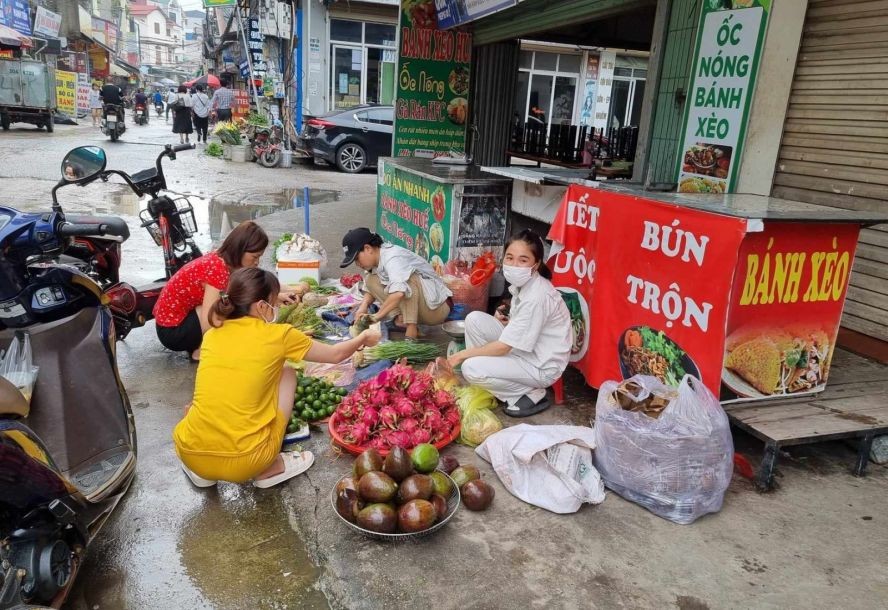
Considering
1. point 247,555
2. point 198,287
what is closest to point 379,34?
point 198,287

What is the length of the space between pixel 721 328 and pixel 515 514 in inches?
56.9

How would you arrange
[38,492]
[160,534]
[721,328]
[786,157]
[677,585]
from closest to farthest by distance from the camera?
[38,492]
[677,585]
[160,534]
[721,328]
[786,157]

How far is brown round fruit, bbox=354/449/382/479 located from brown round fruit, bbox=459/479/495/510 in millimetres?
432

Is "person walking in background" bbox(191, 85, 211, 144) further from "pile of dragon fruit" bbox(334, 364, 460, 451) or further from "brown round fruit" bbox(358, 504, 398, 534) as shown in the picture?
"brown round fruit" bbox(358, 504, 398, 534)

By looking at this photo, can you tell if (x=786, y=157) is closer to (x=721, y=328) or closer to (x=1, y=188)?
(x=721, y=328)

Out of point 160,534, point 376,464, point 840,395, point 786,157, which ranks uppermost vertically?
point 786,157

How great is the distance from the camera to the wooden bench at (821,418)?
10.3 feet

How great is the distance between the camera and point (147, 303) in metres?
4.77

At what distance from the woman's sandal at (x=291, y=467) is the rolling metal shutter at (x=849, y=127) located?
12.3 feet

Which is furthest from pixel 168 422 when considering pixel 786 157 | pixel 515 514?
pixel 786 157

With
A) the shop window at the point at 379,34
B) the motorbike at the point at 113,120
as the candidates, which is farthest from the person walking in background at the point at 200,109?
the shop window at the point at 379,34

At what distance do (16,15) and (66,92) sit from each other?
444cm

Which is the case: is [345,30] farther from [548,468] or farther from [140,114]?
[548,468]

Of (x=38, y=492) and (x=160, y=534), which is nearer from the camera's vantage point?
(x=38, y=492)
